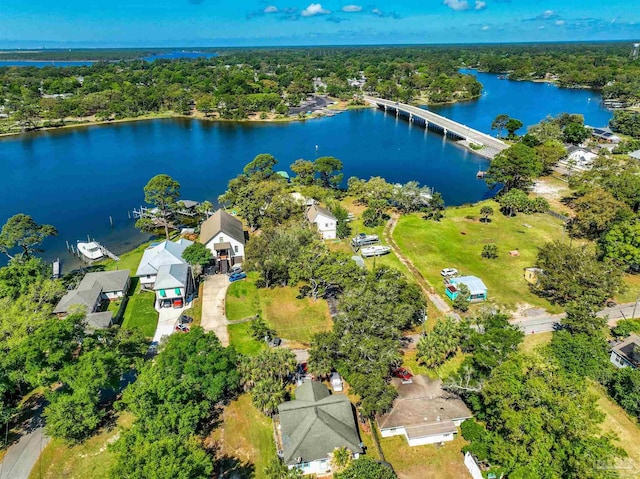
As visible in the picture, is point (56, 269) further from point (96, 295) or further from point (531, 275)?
point (531, 275)

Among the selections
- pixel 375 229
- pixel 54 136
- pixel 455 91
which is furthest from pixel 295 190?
pixel 455 91

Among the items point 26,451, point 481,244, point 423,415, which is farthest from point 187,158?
point 423,415

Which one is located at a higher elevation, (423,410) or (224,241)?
(224,241)

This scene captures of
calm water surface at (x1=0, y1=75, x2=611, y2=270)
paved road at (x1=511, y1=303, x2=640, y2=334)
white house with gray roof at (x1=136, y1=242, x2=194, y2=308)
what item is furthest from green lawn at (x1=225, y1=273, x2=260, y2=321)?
paved road at (x1=511, y1=303, x2=640, y2=334)

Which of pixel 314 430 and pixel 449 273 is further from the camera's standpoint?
pixel 449 273

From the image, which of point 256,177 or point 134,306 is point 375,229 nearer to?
point 256,177

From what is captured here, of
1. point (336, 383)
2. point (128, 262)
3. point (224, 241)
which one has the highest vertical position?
point (224, 241)

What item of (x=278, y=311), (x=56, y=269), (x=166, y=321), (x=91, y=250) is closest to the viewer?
(x=166, y=321)

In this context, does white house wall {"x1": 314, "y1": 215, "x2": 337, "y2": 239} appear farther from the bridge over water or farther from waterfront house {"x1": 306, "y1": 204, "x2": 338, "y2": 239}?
the bridge over water

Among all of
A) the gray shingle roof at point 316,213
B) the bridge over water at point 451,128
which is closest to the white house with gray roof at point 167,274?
the gray shingle roof at point 316,213
